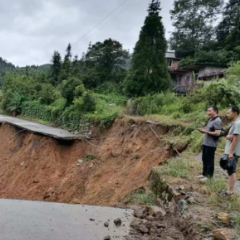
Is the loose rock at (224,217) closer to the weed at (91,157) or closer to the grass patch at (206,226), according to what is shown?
the grass patch at (206,226)

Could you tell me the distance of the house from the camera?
24.1 m

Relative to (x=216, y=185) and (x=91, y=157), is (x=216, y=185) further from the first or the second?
(x=91, y=157)

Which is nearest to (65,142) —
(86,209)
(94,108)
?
(94,108)

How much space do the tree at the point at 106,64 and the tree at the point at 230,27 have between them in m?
13.3

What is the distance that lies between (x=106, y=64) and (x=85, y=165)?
17.6 m

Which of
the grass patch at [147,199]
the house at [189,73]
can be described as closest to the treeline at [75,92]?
the house at [189,73]

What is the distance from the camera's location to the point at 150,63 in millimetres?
18141

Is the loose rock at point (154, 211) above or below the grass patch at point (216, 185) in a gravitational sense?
below

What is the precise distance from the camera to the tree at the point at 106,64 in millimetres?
25906

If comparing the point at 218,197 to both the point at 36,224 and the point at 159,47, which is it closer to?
the point at 36,224

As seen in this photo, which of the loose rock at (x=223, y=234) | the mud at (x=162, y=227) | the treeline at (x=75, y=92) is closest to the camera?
the loose rock at (x=223, y=234)

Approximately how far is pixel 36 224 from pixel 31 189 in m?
7.17

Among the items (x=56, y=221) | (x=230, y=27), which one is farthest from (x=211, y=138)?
(x=230, y=27)

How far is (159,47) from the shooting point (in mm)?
18547
